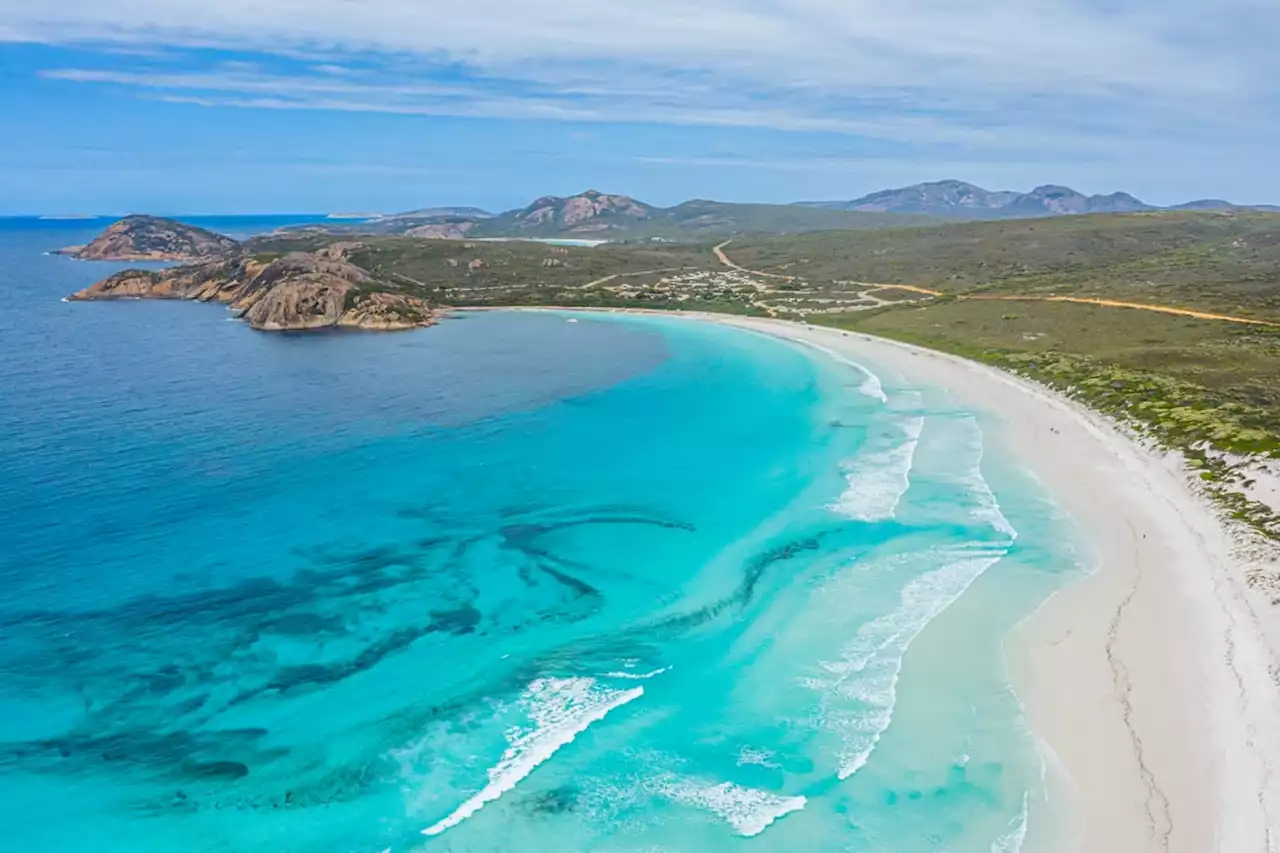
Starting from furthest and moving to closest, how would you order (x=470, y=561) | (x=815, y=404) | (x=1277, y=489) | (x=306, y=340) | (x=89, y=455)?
(x=306, y=340) < (x=815, y=404) < (x=89, y=455) < (x=1277, y=489) < (x=470, y=561)

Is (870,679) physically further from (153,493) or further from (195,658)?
(153,493)

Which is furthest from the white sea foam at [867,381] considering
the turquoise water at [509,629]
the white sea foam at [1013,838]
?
the white sea foam at [1013,838]

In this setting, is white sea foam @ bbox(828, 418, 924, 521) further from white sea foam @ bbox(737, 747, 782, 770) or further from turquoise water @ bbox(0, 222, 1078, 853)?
white sea foam @ bbox(737, 747, 782, 770)

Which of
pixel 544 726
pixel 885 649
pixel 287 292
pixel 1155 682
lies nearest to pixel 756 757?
pixel 544 726

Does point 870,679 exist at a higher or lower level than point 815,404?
lower

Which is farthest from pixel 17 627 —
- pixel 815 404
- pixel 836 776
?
pixel 815 404

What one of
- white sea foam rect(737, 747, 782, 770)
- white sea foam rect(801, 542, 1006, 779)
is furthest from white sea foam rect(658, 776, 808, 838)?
white sea foam rect(801, 542, 1006, 779)
